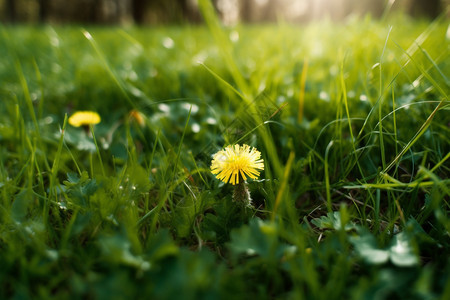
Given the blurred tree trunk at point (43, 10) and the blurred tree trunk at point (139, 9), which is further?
the blurred tree trunk at point (139, 9)

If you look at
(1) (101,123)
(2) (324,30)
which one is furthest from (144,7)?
(1) (101,123)

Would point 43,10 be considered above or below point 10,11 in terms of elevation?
above

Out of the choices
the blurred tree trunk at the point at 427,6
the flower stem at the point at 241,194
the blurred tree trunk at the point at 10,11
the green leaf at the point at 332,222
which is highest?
the blurred tree trunk at the point at 10,11

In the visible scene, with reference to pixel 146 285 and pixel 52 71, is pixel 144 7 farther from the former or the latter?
pixel 146 285

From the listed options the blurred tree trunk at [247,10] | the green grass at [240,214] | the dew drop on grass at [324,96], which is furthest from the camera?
the blurred tree trunk at [247,10]

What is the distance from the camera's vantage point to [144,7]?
17.7 metres

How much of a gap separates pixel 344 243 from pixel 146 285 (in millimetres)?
408

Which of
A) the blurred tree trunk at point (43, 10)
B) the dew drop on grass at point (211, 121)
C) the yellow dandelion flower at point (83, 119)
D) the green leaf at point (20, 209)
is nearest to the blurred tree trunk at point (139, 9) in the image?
the blurred tree trunk at point (43, 10)

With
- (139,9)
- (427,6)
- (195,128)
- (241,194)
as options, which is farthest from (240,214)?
(139,9)

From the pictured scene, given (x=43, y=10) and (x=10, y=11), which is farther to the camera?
(x=43, y=10)

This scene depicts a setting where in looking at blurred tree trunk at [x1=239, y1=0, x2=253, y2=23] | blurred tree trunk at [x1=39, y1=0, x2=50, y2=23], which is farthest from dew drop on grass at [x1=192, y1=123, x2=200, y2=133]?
blurred tree trunk at [x1=239, y1=0, x2=253, y2=23]

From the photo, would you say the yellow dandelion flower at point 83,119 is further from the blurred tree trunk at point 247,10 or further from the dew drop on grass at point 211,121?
the blurred tree trunk at point 247,10

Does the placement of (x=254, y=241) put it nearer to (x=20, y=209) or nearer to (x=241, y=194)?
(x=241, y=194)

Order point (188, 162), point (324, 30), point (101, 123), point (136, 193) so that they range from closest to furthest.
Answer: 1. point (136, 193)
2. point (188, 162)
3. point (101, 123)
4. point (324, 30)
